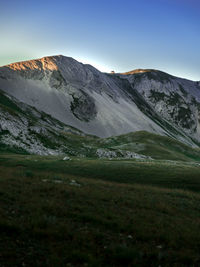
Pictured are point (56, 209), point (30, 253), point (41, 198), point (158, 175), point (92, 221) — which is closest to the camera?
point (30, 253)

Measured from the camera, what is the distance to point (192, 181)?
33.5 m

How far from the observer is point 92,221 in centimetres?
1268

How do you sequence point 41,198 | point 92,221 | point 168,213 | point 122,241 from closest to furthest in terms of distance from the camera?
point 122,241
point 92,221
point 41,198
point 168,213

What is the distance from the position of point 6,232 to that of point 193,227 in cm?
994

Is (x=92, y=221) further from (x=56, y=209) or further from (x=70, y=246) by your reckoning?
(x=70, y=246)

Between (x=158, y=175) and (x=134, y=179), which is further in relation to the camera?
(x=158, y=175)

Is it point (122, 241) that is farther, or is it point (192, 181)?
point (192, 181)

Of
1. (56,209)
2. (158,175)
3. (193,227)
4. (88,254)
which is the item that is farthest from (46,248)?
(158,175)

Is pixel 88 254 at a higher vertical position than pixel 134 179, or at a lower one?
higher

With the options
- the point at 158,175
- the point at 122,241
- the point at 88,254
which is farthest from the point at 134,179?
the point at 88,254

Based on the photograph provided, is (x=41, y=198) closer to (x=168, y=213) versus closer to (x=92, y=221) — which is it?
(x=92, y=221)

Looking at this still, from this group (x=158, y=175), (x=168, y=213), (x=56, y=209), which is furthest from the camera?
(x=158, y=175)

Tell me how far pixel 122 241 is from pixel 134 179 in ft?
74.6

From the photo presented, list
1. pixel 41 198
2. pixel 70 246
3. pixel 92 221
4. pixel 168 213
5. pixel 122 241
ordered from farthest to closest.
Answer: pixel 168 213
pixel 41 198
pixel 92 221
pixel 122 241
pixel 70 246
